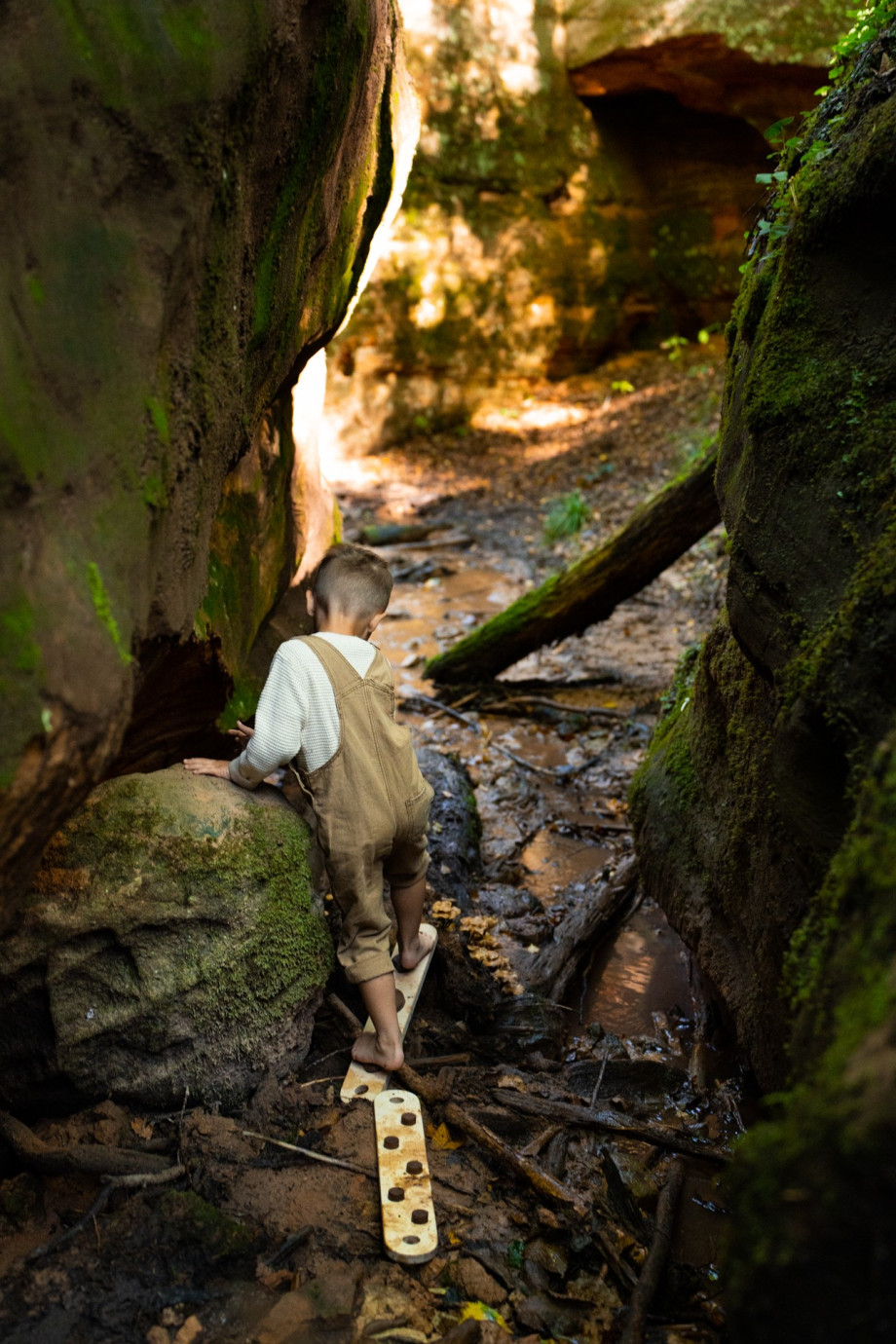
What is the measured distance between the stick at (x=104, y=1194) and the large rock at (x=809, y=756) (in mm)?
1592

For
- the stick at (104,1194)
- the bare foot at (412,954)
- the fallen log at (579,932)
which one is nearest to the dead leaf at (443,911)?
the fallen log at (579,932)

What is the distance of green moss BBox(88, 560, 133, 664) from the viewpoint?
175 centimetres

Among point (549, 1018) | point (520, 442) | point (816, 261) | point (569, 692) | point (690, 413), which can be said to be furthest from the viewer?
point (520, 442)

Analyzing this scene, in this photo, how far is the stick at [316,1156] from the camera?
2.63 meters

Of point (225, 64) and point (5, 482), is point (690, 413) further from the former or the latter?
point (5, 482)

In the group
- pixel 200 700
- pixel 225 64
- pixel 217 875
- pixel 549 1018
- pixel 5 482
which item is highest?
pixel 225 64

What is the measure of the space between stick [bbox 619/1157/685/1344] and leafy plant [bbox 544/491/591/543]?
751 cm

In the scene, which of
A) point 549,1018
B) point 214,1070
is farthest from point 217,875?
point 549,1018

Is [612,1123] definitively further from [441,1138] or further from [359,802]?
[359,802]

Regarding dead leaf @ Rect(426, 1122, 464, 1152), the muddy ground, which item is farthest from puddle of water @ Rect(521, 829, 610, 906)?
dead leaf @ Rect(426, 1122, 464, 1152)

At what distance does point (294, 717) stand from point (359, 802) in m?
0.34

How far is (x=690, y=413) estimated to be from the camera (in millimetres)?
11375

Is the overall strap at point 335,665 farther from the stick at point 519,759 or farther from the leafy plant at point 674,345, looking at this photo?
the leafy plant at point 674,345

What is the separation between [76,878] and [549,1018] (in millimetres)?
1812
